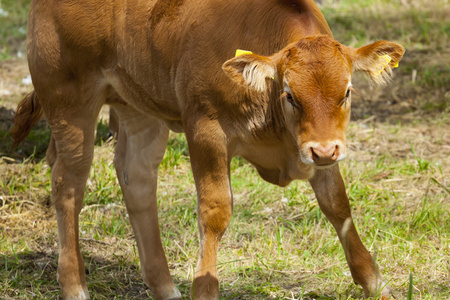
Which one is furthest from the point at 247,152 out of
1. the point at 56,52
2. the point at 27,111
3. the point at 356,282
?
the point at 27,111

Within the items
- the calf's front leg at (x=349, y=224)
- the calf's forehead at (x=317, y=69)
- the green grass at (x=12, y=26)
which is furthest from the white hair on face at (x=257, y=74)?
the green grass at (x=12, y=26)

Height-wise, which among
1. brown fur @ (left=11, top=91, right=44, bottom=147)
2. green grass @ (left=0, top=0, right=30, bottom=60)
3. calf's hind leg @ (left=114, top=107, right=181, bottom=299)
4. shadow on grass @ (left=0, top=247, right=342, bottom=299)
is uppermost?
green grass @ (left=0, top=0, right=30, bottom=60)

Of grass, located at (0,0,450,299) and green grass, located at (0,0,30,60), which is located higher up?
green grass, located at (0,0,30,60)

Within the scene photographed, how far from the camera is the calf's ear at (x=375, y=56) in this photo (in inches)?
129

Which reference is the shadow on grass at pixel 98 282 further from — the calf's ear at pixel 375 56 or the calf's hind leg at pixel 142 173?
the calf's ear at pixel 375 56

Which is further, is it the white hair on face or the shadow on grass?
the shadow on grass

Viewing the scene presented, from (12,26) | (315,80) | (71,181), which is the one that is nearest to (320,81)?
(315,80)

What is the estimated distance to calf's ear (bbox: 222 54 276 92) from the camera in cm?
313

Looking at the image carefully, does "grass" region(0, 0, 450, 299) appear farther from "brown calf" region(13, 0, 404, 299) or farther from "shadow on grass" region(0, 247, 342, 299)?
"brown calf" region(13, 0, 404, 299)

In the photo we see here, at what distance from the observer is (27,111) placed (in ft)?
15.8

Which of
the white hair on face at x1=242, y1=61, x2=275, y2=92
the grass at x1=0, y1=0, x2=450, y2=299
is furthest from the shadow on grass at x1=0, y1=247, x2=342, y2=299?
the white hair on face at x1=242, y1=61, x2=275, y2=92

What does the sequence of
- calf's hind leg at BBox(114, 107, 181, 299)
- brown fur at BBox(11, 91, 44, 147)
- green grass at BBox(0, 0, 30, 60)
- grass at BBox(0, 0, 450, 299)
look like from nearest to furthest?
grass at BBox(0, 0, 450, 299)
calf's hind leg at BBox(114, 107, 181, 299)
brown fur at BBox(11, 91, 44, 147)
green grass at BBox(0, 0, 30, 60)

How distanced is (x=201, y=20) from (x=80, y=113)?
3.56 feet

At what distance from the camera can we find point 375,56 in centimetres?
329
